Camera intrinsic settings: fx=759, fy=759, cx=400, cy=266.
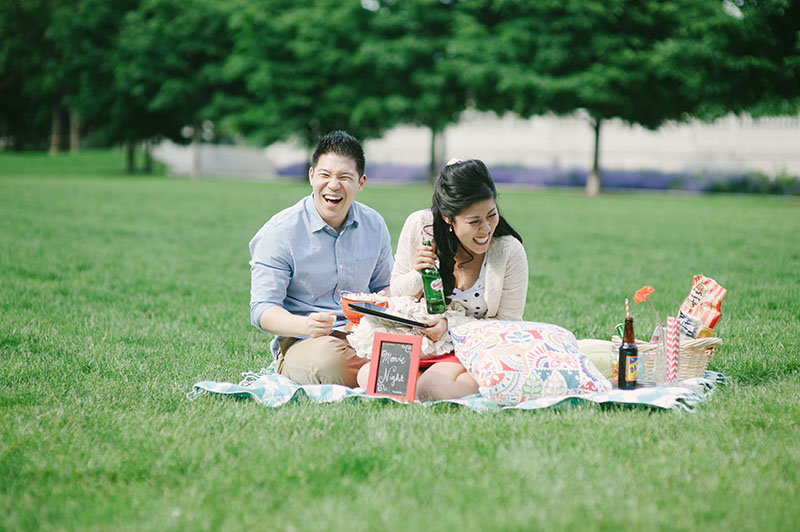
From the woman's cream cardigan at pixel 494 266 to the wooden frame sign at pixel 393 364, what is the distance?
0.35 meters

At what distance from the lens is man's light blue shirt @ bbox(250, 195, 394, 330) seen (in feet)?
14.6

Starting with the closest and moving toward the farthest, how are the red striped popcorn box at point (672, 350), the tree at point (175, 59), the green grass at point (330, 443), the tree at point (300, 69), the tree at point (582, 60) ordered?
the green grass at point (330, 443)
the red striped popcorn box at point (672, 350)
the tree at point (582, 60)
the tree at point (300, 69)
the tree at point (175, 59)

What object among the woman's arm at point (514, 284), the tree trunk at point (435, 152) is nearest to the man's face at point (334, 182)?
the woman's arm at point (514, 284)

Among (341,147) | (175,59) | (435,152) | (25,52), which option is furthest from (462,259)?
(25,52)

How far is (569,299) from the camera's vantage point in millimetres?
7473

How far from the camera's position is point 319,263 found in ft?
15.2

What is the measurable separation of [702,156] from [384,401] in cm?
2869

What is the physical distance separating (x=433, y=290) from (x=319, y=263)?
82 cm

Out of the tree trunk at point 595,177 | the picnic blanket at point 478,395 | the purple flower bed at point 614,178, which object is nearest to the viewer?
the picnic blanket at point 478,395

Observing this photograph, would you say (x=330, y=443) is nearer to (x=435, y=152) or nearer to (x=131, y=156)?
(x=435, y=152)

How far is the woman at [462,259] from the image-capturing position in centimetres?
417

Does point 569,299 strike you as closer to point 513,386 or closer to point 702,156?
point 513,386

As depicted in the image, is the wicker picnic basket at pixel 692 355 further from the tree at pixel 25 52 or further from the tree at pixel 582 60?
the tree at pixel 25 52

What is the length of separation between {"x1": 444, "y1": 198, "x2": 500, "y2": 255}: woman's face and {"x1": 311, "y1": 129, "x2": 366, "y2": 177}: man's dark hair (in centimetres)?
65
